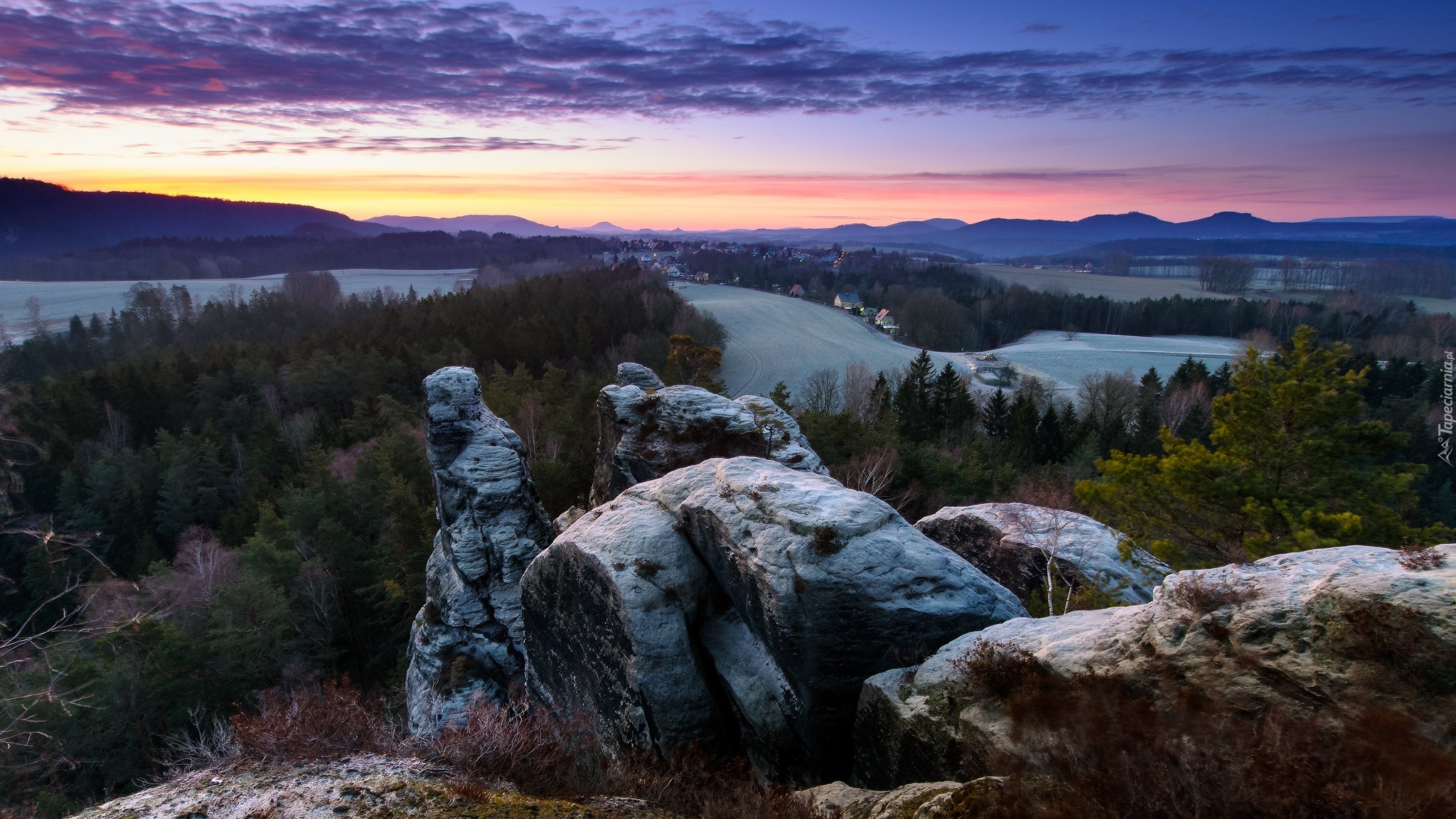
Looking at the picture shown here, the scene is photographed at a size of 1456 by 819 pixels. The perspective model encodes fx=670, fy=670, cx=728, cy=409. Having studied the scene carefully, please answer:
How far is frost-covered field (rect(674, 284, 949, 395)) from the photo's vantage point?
7631 centimetres

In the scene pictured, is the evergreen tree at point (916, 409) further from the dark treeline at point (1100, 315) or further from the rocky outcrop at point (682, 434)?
the dark treeline at point (1100, 315)

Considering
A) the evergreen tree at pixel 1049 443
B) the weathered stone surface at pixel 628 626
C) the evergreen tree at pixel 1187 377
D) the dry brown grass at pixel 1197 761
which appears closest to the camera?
the dry brown grass at pixel 1197 761

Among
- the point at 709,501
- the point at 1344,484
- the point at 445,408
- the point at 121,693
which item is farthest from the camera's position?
the point at 121,693

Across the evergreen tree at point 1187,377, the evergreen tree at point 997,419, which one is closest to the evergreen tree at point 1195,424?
the evergreen tree at point 1187,377

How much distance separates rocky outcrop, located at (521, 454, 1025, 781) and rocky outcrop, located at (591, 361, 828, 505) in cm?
672

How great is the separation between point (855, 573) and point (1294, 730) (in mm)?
5227

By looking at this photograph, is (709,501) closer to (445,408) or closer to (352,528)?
(445,408)

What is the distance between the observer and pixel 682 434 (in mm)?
20891

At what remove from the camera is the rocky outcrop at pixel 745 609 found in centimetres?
1019

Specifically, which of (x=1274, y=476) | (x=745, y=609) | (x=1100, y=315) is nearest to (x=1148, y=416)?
(x=1274, y=476)

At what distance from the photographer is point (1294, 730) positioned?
5.91 m

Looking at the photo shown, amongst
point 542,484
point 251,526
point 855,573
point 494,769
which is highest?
point 855,573

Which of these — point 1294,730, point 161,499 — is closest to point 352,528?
point 161,499

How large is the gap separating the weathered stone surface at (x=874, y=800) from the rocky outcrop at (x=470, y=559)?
11270 millimetres
